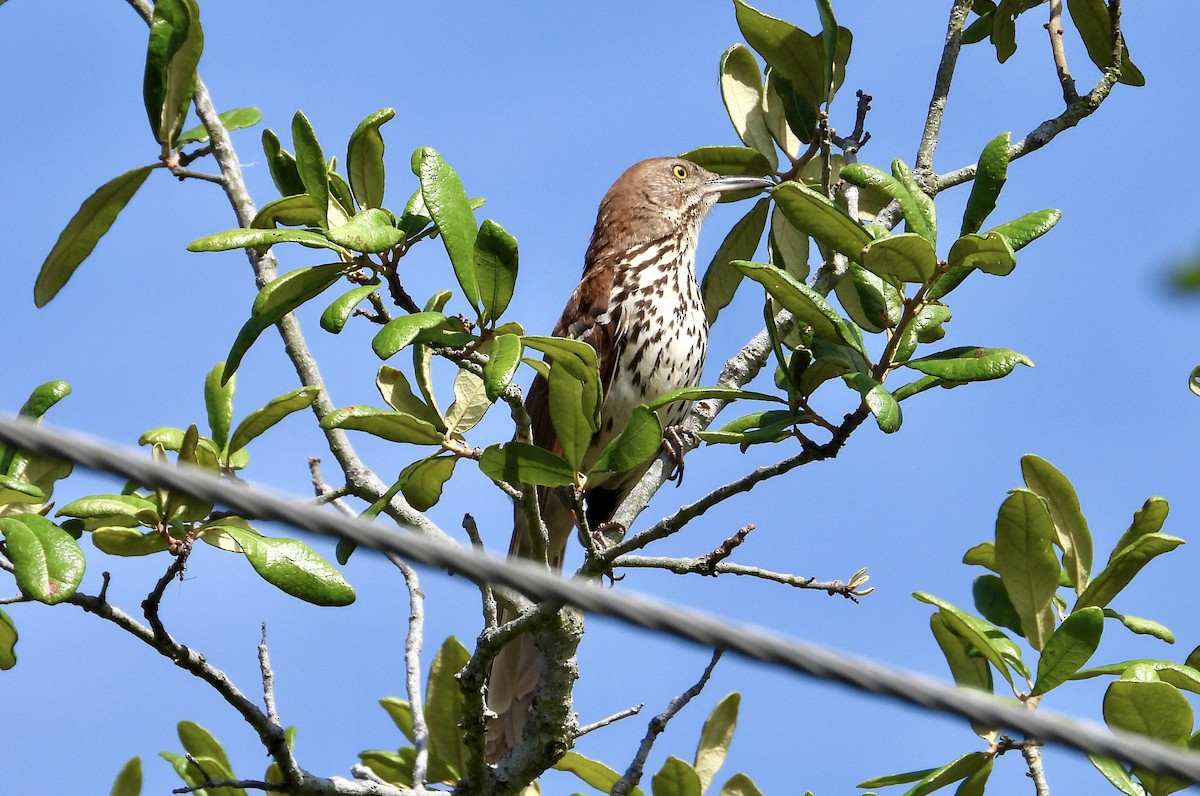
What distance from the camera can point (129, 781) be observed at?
13.8 ft

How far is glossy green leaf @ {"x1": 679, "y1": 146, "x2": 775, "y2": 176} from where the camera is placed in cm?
427

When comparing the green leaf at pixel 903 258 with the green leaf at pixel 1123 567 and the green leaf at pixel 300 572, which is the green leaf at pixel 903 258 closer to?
the green leaf at pixel 1123 567

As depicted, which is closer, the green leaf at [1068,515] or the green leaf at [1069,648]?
the green leaf at [1069,648]

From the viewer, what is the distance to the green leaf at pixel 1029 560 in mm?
3326

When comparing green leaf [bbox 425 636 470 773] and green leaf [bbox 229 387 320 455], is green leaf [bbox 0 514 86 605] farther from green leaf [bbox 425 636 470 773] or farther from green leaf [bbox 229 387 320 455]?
green leaf [bbox 425 636 470 773]

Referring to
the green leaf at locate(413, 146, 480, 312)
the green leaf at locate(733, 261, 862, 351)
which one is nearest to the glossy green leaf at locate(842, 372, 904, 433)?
the green leaf at locate(733, 261, 862, 351)

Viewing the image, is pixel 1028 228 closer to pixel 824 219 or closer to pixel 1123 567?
pixel 824 219

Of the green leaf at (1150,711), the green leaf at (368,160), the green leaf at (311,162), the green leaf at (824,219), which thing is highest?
the green leaf at (368,160)

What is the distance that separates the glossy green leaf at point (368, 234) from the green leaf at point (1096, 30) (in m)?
2.65

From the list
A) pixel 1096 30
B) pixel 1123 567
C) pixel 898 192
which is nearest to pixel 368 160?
pixel 898 192

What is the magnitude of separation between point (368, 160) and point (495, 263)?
2.04ft

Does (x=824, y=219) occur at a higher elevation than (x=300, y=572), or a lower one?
higher

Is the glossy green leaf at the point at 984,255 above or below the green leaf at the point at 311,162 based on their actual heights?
below

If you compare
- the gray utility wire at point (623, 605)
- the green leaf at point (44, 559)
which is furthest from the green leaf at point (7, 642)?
the gray utility wire at point (623, 605)
